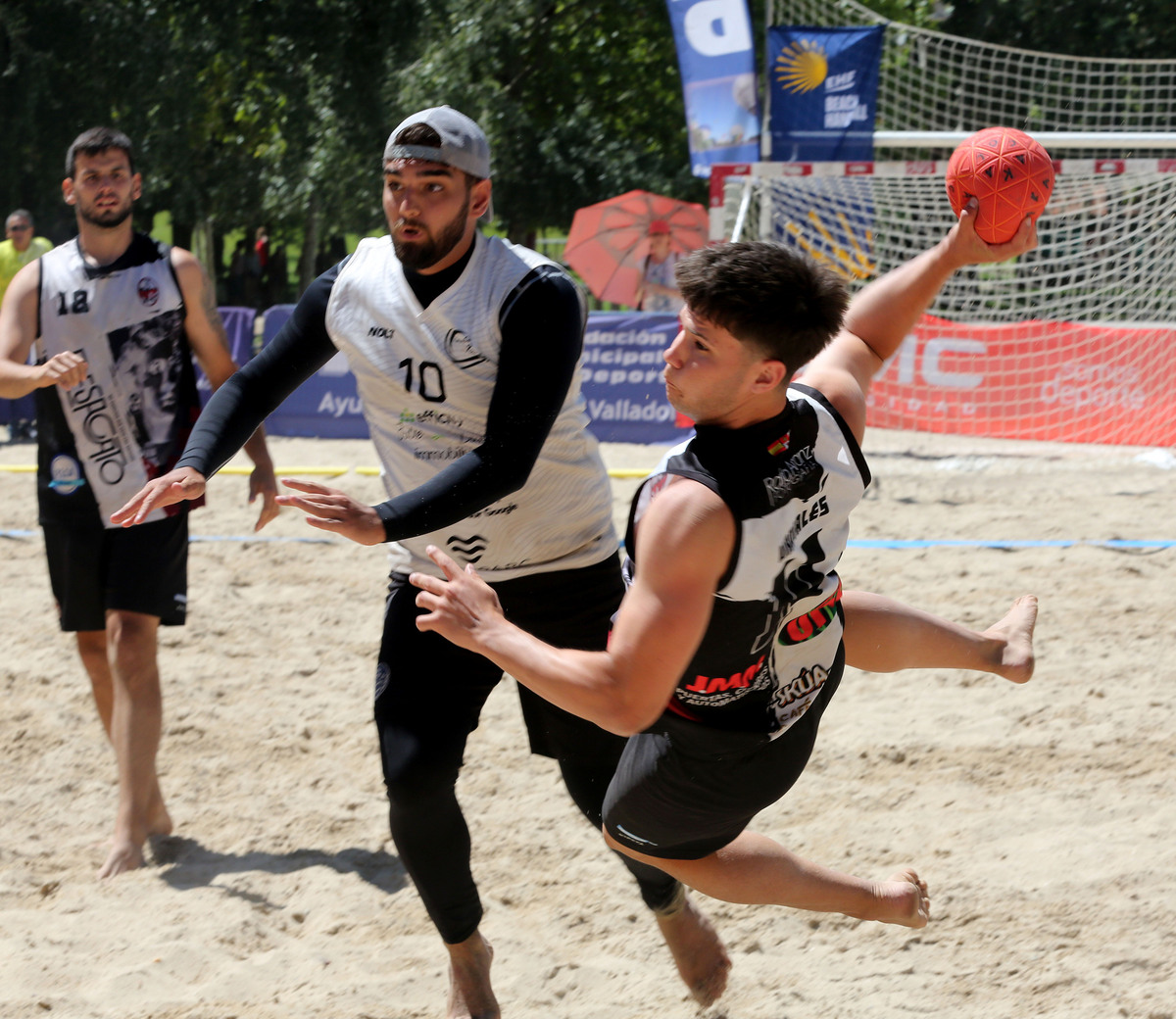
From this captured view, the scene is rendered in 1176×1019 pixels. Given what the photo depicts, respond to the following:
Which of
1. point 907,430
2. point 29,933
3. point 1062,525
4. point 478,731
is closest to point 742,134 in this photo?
point 907,430

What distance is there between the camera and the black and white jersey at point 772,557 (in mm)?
2066

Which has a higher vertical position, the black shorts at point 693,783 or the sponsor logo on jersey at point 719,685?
the sponsor logo on jersey at point 719,685

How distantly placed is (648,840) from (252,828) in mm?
1833

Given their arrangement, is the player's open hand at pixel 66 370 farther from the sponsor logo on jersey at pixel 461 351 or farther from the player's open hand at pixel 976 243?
the player's open hand at pixel 976 243

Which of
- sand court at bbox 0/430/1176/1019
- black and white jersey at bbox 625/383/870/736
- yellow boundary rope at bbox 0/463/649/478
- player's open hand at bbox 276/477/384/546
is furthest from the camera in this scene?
yellow boundary rope at bbox 0/463/649/478

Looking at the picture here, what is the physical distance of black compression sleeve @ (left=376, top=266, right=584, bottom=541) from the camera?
2.43 m

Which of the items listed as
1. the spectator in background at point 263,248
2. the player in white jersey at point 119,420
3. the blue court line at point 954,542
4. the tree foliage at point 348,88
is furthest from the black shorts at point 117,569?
the spectator in background at point 263,248

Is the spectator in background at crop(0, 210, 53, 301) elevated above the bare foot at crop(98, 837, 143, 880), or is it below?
above

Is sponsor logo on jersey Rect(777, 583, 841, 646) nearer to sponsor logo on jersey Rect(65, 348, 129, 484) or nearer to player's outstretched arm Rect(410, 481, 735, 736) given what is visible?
player's outstretched arm Rect(410, 481, 735, 736)

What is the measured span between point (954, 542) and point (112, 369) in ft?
15.0

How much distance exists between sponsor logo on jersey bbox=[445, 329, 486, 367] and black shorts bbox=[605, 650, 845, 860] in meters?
0.85

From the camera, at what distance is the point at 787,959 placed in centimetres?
301

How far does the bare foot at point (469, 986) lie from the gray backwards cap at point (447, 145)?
1.66 m

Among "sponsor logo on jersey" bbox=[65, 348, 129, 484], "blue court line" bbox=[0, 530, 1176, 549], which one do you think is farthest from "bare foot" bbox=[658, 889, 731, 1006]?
"blue court line" bbox=[0, 530, 1176, 549]
